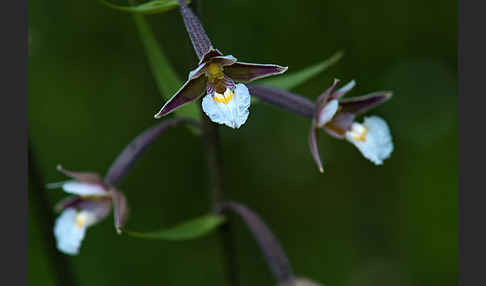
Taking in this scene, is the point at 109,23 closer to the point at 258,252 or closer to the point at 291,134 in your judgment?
the point at 291,134

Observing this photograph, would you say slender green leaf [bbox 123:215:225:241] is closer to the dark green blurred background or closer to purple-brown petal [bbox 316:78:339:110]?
purple-brown petal [bbox 316:78:339:110]

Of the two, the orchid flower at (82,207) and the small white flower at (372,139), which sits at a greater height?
the small white flower at (372,139)

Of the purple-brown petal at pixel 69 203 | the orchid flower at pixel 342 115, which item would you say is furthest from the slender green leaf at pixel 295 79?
the purple-brown petal at pixel 69 203

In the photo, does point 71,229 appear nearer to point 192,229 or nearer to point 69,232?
point 69,232

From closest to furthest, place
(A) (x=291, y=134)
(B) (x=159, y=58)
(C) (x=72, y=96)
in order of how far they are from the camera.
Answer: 1. (B) (x=159, y=58)
2. (C) (x=72, y=96)
3. (A) (x=291, y=134)

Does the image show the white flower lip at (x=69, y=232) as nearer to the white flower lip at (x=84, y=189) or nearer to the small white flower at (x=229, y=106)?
the white flower lip at (x=84, y=189)

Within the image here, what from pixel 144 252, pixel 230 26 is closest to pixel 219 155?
A: pixel 144 252
